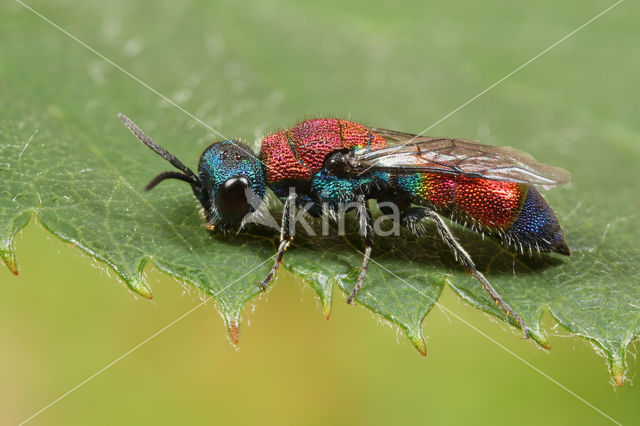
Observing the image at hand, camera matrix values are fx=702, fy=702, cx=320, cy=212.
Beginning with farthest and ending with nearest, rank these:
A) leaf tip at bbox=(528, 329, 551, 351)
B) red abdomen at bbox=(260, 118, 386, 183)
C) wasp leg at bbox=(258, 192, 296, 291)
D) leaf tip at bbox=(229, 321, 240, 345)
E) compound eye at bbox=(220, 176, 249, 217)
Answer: red abdomen at bbox=(260, 118, 386, 183) → compound eye at bbox=(220, 176, 249, 217) → wasp leg at bbox=(258, 192, 296, 291) → leaf tip at bbox=(528, 329, 551, 351) → leaf tip at bbox=(229, 321, 240, 345)

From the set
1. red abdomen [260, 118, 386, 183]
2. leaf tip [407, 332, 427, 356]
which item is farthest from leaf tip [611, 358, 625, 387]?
red abdomen [260, 118, 386, 183]

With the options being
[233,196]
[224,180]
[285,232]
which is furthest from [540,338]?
[224,180]

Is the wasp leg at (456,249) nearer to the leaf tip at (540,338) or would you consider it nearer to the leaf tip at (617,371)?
the leaf tip at (540,338)

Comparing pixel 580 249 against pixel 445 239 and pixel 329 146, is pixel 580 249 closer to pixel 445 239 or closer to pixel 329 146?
pixel 445 239

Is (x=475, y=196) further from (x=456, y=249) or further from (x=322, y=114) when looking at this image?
(x=322, y=114)

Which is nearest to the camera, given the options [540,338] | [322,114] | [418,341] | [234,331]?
[234,331]

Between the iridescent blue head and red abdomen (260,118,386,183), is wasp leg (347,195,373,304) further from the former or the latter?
the iridescent blue head

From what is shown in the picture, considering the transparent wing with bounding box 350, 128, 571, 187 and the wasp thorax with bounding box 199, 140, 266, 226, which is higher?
the transparent wing with bounding box 350, 128, 571, 187
